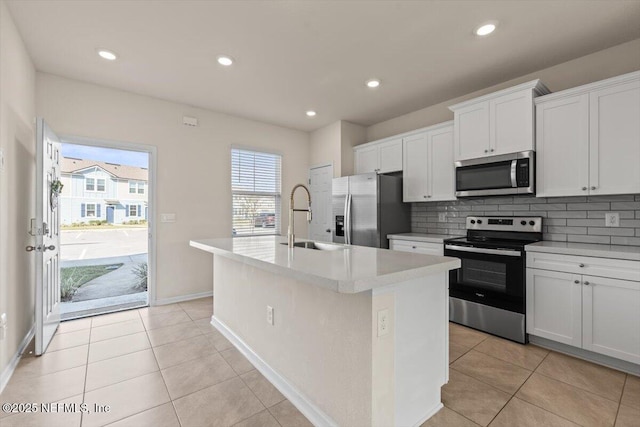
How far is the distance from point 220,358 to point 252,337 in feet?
1.04

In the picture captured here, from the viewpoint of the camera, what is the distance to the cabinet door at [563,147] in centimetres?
252

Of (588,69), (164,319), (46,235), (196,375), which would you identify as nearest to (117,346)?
(164,319)

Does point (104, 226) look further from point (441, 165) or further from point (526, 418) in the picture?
point (526, 418)

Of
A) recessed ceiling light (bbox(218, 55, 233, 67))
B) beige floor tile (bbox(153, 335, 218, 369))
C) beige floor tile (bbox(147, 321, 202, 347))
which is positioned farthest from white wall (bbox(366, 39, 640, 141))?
beige floor tile (bbox(147, 321, 202, 347))

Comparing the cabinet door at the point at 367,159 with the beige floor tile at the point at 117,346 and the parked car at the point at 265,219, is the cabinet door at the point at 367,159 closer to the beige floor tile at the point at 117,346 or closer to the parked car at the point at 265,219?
the parked car at the point at 265,219

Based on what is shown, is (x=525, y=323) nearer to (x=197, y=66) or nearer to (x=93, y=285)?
(x=197, y=66)

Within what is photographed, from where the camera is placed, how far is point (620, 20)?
226 centimetres

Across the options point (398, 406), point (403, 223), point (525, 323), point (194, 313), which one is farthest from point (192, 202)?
point (525, 323)

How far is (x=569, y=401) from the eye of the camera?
185 centimetres

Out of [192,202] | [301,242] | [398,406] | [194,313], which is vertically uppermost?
[192,202]

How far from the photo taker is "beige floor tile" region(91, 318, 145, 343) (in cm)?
286

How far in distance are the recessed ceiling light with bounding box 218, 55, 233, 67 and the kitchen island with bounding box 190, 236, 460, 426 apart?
1.90m

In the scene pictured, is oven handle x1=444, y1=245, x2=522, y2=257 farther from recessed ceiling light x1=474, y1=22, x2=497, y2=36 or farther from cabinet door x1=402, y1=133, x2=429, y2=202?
recessed ceiling light x1=474, y1=22, x2=497, y2=36

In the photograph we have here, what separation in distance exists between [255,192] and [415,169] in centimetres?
251
